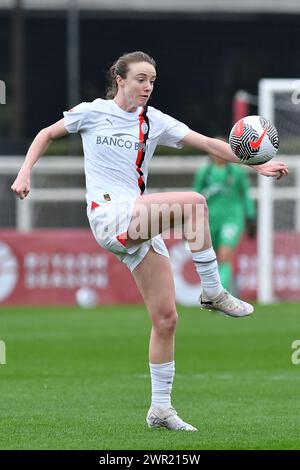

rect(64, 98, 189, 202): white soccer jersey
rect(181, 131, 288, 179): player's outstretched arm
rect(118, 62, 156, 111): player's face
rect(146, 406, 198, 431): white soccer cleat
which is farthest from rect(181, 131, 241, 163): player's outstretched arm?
rect(146, 406, 198, 431): white soccer cleat

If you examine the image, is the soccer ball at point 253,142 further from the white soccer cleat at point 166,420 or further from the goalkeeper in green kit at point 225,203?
the goalkeeper in green kit at point 225,203

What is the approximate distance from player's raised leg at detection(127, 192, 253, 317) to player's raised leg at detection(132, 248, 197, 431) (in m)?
0.20

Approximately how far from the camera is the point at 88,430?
8.05 metres

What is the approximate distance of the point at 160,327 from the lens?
8109mm

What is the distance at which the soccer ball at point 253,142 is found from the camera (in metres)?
8.22

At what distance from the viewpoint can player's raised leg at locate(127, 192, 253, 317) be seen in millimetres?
7855

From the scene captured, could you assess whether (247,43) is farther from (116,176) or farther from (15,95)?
(116,176)

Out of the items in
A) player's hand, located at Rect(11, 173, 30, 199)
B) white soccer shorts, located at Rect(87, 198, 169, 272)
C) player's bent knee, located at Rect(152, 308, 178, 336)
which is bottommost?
player's bent knee, located at Rect(152, 308, 178, 336)

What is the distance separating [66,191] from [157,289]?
1405 cm

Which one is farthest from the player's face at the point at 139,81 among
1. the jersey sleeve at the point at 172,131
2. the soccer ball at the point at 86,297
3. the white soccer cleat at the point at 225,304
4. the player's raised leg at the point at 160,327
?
the soccer ball at the point at 86,297

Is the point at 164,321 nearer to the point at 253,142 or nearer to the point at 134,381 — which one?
the point at 253,142

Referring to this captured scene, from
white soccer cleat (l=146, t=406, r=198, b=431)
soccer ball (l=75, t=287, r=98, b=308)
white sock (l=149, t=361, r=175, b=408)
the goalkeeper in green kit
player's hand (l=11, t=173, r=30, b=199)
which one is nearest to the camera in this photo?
player's hand (l=11, t=173, r=30, b=199)

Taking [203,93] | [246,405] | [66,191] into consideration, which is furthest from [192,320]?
[203,93]

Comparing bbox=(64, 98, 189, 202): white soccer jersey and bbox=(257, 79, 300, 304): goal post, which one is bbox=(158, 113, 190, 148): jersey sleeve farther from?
bbox=(257, 79, 300, 304): goal post
